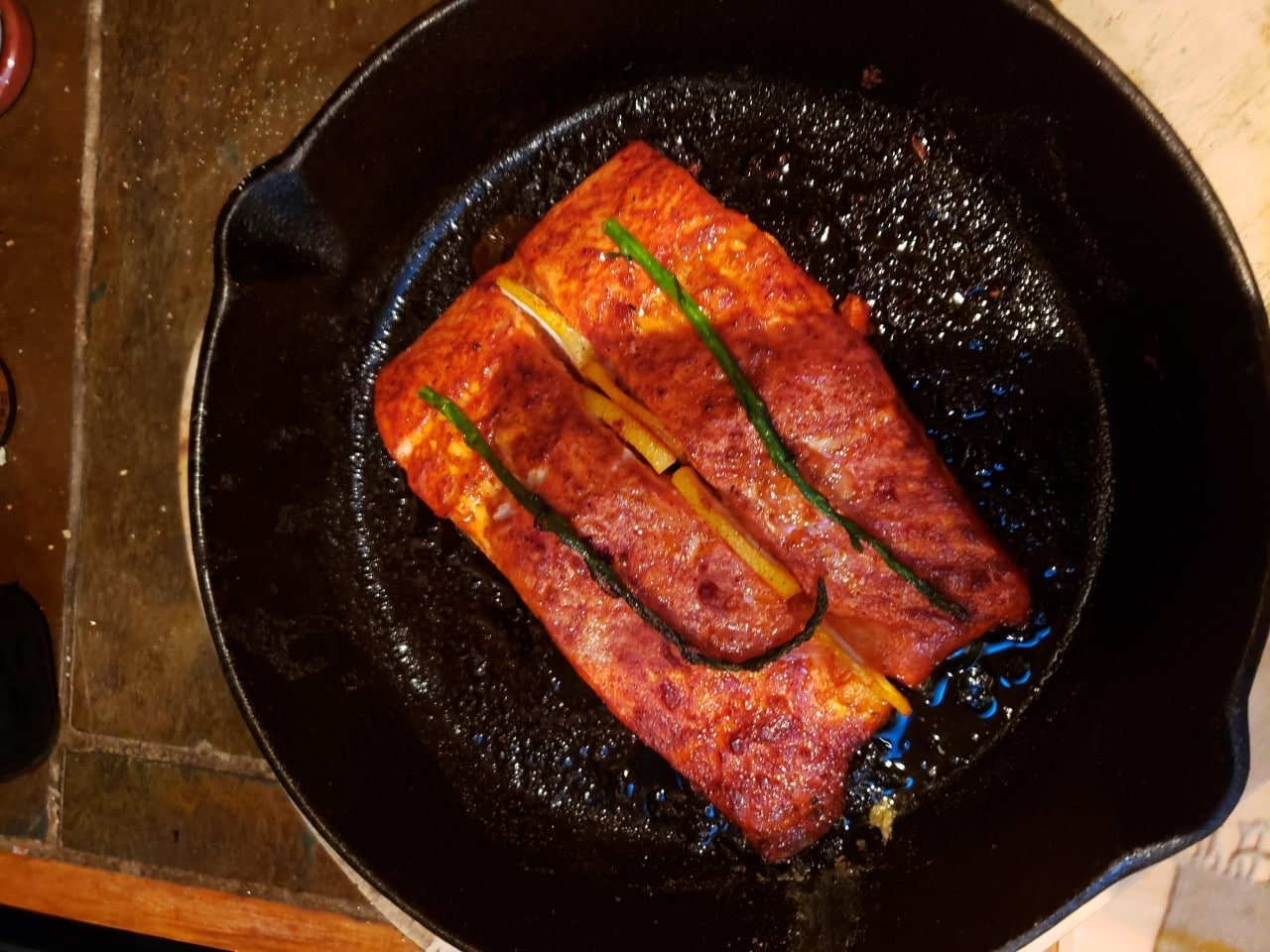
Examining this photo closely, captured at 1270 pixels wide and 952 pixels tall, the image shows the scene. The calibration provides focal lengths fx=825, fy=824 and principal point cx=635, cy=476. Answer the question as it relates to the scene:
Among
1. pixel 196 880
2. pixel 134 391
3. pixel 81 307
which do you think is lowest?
pixel 196 880

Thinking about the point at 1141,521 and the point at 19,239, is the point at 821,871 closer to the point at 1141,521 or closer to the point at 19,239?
the point at 1141,521

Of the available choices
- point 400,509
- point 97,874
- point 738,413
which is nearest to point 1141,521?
point 738,413

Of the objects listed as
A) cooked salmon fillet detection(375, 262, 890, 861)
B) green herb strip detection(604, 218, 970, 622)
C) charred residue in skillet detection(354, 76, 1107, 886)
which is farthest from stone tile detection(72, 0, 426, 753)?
green herb strip detection(604, 218, 970, 622)

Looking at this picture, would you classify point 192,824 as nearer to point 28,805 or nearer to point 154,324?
point 28,805

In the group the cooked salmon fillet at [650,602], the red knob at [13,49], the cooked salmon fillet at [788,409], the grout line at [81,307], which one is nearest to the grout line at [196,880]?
the grout line at [81,307]

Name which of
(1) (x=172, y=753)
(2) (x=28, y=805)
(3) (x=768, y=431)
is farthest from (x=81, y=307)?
(3) (x=768, y=431)

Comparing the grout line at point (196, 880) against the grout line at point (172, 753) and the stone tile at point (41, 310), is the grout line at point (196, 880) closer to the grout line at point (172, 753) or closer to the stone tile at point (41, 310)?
the stone tile at point (41, 310)
